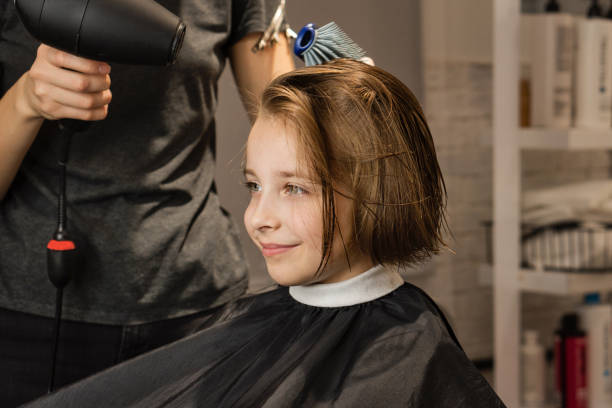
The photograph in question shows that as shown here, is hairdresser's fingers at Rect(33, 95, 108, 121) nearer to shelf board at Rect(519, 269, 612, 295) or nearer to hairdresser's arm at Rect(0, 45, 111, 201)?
hairdresser's arm at Rect(0, 45, 111, 201)

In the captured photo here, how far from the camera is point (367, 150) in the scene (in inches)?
36.5

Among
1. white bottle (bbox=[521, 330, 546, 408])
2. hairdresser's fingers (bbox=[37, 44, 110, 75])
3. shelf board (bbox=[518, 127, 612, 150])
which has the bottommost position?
white bottle (bbox=[521, 330, 546, 408])

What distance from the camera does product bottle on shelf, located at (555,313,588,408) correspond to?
93.7 inches

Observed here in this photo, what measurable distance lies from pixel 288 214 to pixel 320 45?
0.24 metres

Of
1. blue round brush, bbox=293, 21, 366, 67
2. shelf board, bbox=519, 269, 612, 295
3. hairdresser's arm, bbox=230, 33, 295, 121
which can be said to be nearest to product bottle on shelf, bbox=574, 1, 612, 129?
shelf board, bbox=519, 269, 612, 295

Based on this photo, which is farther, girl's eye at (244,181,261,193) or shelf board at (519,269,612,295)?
shelf board at (519,269,612,295)

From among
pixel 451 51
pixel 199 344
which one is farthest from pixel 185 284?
pixel 451 51

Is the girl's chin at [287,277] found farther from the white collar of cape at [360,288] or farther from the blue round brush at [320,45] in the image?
the blue round brush at [320,45]

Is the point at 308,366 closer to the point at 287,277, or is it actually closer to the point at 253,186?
the point at 287,277

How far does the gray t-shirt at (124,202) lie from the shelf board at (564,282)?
144 cm

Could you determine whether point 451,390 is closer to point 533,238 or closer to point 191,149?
point 191,149

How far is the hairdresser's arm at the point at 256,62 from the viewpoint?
1187mm

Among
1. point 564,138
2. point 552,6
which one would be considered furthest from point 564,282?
point 552,6

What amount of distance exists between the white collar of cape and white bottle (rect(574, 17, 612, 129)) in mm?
1489
